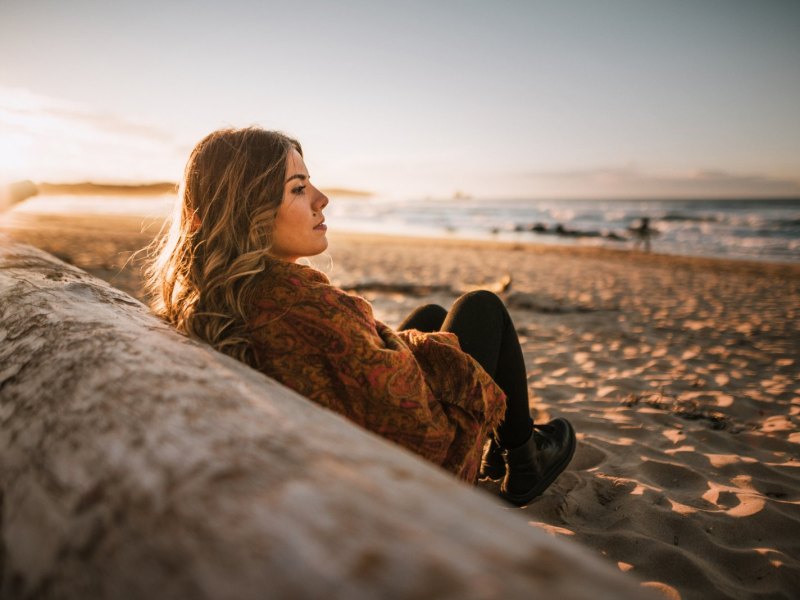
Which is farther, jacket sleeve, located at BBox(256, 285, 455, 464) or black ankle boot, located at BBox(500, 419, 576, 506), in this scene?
black ankle boot, located at BBox(500, 419, 576, 506)

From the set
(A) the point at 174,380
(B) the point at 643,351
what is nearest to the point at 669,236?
(B) the point at 643,351

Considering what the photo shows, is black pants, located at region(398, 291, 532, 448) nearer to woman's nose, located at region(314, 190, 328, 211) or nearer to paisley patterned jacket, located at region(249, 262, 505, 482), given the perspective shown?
paisley patterned jacket, located at region(249, 262, 505, 482)

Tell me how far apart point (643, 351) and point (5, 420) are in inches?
193

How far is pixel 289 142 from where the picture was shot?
6.35ft

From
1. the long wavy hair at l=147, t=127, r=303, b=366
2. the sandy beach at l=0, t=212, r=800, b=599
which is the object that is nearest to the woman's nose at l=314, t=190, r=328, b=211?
the long wavy hair at l=147, t=127, r=303, b=366

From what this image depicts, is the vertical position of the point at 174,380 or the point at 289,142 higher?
the point at 289,142

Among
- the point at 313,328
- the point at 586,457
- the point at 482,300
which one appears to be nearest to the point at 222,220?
the point at 313,328

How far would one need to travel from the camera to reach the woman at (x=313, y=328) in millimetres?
1503

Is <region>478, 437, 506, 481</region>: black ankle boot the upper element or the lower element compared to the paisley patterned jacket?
lower

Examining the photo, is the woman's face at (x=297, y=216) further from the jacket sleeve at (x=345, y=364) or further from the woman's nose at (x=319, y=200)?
the jacket sleeve at (x=345, y=364)

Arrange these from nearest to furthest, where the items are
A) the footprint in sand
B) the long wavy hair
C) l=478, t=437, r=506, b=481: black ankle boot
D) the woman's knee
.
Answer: the long wavy hair → the woman's knee → l=478, t=437, r=506, b=481: black ankle boot → the footprint in sand

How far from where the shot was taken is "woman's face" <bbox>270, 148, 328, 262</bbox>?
6.28 ft

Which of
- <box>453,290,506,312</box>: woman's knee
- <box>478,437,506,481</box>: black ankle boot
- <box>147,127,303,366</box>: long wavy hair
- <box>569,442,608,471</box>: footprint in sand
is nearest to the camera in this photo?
<box>147,127,303,366</box>: long wavy hair

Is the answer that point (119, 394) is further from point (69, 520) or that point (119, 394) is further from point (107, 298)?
point (107, 298)
